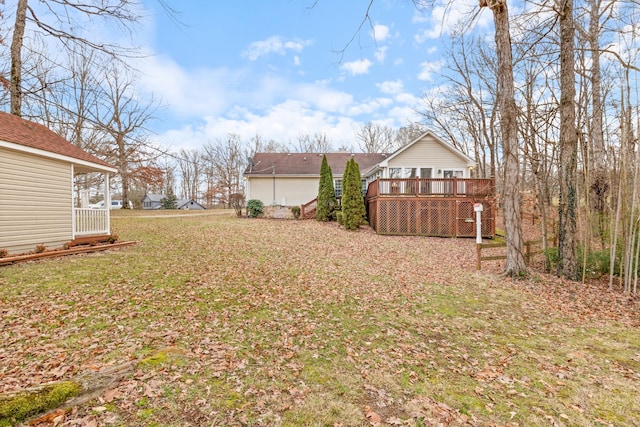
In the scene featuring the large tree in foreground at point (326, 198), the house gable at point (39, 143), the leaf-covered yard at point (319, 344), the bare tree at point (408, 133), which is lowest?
the leaf-covered yard at point (319, 344)

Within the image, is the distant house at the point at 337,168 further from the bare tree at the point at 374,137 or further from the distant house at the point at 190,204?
the distant house at the point at 190,204

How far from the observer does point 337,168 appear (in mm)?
23438

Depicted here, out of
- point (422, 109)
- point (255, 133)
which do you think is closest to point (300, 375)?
point (422, 109)

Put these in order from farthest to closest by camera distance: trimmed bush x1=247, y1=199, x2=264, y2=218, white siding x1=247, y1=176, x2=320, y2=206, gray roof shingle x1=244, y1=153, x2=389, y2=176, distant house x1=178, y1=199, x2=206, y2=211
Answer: distant house x1=178, y1=199, x2=206, y2=211, gray roof shingle x1=244, y1=153, x2=389, y2=176, white siding x1=247, y1=176, x2=320, y2=206, trimmed bush x1=247, y1=199, x2=264, y2=218

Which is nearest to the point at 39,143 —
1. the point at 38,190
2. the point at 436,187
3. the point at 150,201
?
the point at 38,190

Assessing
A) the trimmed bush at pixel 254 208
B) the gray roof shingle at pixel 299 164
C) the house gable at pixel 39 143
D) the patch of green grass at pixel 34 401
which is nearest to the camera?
the patch of green grass at pixel 34 401

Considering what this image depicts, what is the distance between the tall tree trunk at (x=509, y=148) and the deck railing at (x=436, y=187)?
20.3ft

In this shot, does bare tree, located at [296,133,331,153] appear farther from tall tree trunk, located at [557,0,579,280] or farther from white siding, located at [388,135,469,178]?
tall tree trunk, located at [557,0,579,280]

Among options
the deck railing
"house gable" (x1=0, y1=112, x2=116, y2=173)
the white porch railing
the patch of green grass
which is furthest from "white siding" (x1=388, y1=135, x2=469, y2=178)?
the patch of green grass

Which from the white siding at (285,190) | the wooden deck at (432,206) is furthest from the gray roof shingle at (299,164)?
the wooden deck at (432,206)

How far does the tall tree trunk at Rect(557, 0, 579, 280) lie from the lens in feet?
24.5

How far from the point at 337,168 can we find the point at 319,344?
2024 centimetres

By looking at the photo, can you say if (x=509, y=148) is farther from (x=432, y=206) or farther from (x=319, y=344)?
(x=319, y=344)

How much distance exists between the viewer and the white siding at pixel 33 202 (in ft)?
25.2
